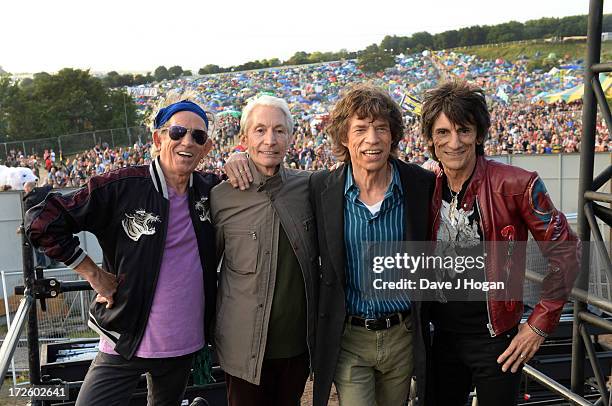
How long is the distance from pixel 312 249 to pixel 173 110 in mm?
865

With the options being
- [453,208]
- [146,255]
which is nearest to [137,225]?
[146,255]

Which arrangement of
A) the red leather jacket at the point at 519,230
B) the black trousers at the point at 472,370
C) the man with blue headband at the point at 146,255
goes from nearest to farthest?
1. the red leather jacket at the point at 519,230
2. the black trousers at the point at 472,370
3. the man with blue headband at the point at 146,255

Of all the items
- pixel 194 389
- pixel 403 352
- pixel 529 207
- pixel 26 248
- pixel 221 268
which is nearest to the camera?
pixel 529 207

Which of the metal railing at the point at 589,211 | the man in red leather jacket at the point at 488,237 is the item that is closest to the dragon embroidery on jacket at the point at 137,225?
the man in red leather jacket at the point at 488,237

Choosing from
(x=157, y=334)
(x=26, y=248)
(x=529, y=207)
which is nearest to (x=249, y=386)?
(x=157, y=334)

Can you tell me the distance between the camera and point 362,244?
227cm

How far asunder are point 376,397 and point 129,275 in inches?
46.5

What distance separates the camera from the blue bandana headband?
2443mm

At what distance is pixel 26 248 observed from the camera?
3.04m

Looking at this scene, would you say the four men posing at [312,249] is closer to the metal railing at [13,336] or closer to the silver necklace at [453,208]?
the silver necklace at [453,208]

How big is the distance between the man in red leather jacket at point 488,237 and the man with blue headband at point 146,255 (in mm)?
1018

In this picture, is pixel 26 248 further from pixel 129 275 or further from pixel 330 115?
pixel 330 115

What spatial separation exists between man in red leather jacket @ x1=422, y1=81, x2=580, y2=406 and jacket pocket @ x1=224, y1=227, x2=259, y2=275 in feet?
2.49

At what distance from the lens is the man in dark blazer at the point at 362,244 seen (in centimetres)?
225
